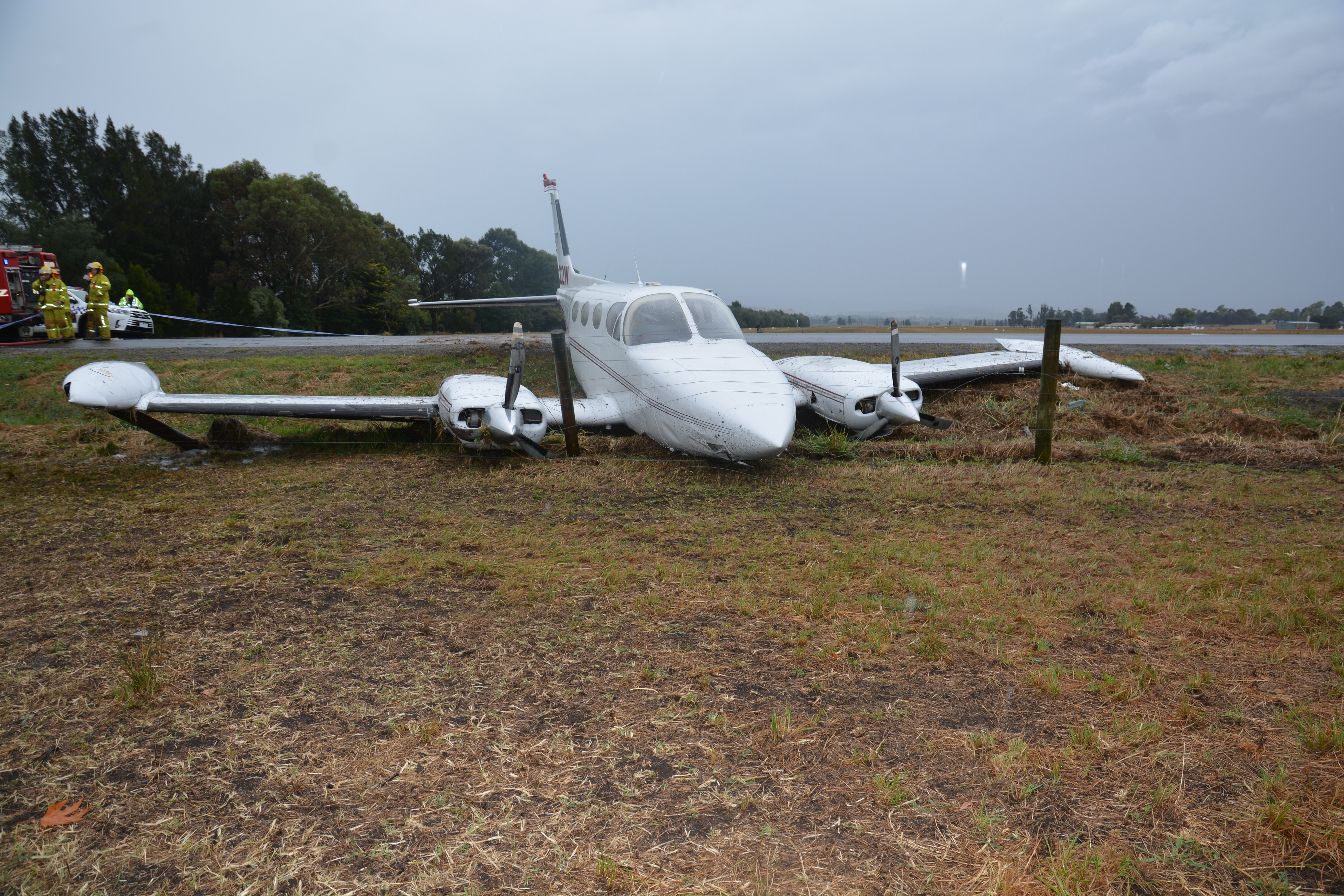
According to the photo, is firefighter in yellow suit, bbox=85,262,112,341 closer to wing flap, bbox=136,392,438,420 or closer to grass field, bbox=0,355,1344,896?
wing flap, bbox=136,392,438,420

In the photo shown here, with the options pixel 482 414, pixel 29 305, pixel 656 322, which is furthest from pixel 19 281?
pixel 656 322

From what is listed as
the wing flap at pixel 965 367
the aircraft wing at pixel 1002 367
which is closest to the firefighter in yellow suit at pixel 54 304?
the aircraft wing at pixel 1002 367

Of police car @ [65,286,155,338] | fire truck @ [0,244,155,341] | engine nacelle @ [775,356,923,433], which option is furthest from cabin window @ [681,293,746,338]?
police car @ [65,286,155,338]

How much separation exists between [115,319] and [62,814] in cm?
2458

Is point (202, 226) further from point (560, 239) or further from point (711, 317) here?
point (711, 317)

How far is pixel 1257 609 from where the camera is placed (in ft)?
12.5

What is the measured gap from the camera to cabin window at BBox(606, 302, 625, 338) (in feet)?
28.4

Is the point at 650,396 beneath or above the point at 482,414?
above

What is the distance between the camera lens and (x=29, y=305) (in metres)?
20.6

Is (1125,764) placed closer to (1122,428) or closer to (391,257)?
(1122,428)

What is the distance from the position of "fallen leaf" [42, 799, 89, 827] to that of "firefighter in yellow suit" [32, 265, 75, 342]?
20.3m

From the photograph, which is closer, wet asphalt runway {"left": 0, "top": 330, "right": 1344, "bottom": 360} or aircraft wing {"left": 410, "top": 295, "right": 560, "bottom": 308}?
aircraft wing {"left": 410, "top": 295, "right": 560, "bottom": 308}

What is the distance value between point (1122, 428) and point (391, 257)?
50.0 m

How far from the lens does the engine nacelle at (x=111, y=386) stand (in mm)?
7387
